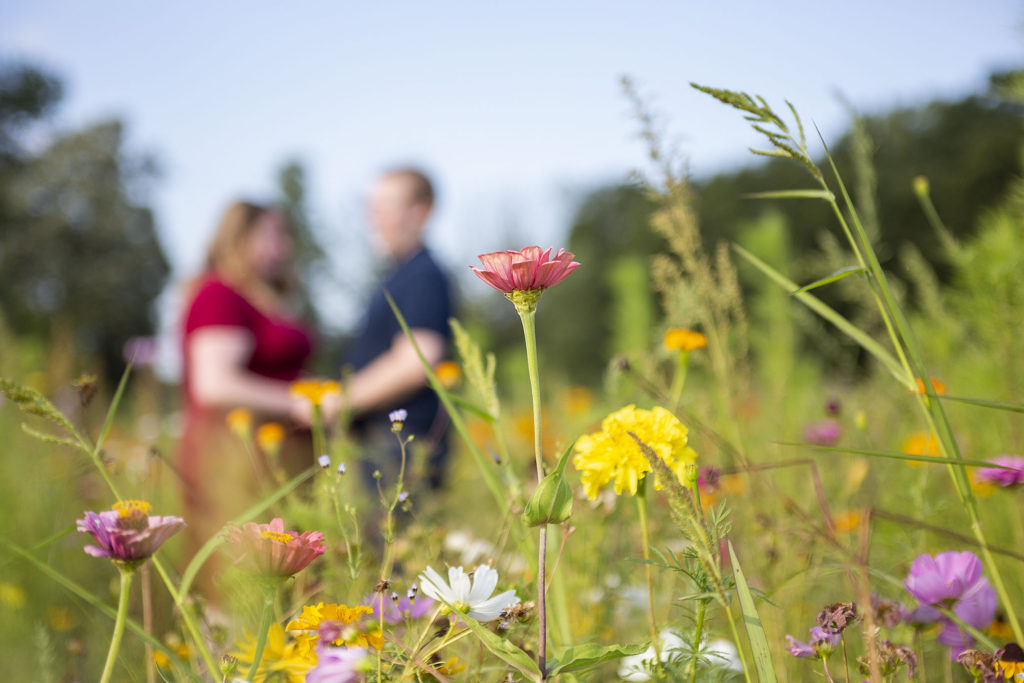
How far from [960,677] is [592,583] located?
1.92 feet

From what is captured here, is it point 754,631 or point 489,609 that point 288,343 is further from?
point 754,631

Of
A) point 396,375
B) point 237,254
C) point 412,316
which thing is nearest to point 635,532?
point 396,375

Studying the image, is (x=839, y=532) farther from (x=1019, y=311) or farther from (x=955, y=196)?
(x=955, y=196)

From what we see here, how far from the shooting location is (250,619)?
2.68ft

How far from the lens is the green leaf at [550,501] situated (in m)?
0.47

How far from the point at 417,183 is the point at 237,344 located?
97 cm

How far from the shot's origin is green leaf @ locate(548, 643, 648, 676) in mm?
484

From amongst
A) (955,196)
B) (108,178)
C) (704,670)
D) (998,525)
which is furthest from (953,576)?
(108,178)

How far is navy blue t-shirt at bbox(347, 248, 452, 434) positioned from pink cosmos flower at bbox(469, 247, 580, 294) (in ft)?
5.99

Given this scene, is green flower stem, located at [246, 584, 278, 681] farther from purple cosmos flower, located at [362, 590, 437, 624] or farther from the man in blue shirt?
the man in blue shirt

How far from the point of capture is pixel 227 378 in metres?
2.47

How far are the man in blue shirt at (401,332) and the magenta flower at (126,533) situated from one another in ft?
5.13

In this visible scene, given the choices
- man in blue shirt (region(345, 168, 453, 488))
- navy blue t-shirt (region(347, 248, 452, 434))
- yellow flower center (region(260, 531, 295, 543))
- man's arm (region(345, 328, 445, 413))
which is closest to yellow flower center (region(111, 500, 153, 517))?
yellow flower center (region(260, 531, 295, 543))

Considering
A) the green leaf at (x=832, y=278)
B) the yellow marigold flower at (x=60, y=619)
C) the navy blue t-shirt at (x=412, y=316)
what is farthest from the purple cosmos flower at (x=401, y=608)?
the navy blue t-shirt at (x=412, y=316)
